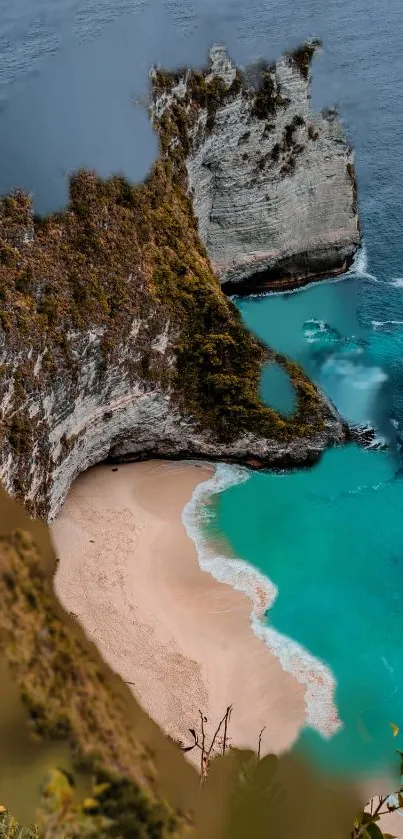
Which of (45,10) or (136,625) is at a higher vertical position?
(45,10)

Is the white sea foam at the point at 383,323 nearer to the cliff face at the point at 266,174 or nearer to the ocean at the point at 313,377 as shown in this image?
the ocean at the point at 313,377

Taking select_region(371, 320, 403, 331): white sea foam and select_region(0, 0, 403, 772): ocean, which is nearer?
select_region(0, 0, 403, 772): ocean

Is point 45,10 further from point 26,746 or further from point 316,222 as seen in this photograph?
point 26,746

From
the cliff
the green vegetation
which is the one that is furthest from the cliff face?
the cliff

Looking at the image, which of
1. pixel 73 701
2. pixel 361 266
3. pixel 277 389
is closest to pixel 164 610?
pixel 277 389

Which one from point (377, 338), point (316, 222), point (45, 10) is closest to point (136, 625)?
point (377, 338)

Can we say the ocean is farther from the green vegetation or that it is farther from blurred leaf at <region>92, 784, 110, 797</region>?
blurred leaf at <region>92, 784, 110, 797</region>
